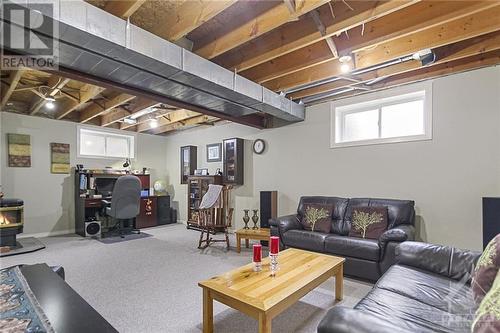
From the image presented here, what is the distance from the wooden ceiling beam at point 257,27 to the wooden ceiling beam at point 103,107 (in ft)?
6.00

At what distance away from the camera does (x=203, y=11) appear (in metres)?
2.17

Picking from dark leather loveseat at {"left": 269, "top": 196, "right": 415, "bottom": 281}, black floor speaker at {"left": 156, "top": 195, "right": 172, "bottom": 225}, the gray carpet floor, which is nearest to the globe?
black floor speaker at {"left": 156, "top": 195, "right": 172, "bottom": 225}

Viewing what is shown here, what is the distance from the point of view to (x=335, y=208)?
154 inches

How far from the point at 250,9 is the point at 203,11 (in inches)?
19.8

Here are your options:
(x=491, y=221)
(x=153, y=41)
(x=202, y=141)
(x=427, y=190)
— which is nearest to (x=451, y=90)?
(x=427, y=190)

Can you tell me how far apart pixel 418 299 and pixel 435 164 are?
2358 mm

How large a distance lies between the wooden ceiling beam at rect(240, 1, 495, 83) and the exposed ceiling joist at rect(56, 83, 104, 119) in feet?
9.38

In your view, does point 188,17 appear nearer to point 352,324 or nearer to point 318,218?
point 352,324

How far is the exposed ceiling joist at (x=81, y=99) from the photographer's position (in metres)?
3.95

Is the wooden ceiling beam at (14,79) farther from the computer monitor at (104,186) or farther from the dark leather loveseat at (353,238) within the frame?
the dark leather loveseat at (353,238)

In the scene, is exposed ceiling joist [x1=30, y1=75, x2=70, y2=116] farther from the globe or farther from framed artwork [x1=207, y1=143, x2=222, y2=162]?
framed artwork [x1=207, y1=143, x2=222, y2=162]

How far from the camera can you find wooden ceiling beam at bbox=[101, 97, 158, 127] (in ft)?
15.1

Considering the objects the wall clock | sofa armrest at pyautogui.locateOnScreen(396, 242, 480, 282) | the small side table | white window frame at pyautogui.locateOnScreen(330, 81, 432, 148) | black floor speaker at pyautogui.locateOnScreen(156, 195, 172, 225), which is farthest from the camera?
black floor speaker at pyautogui.locateOnScreen(156, 195, 172, 225)

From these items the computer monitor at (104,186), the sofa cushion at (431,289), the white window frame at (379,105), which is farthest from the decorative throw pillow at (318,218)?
the computer monitor at (104,186)
